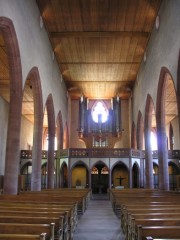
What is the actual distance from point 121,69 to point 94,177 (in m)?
10.6

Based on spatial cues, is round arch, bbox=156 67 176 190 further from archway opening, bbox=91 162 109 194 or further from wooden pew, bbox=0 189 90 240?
archway opening, bbox=91 162 109 194

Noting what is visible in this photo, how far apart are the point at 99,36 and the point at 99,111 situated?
13.1m

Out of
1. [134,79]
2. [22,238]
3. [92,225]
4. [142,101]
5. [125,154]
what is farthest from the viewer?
[134,79]

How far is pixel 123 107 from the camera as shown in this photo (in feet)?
95.6

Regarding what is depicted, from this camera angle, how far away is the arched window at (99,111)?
1114 inches

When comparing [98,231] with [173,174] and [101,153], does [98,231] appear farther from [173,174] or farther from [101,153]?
[173,174]

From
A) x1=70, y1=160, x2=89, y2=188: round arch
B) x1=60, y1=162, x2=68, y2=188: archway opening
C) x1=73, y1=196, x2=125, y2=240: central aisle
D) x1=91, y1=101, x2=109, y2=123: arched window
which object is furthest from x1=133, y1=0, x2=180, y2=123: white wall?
x1=60, y1=162, x2=68, y2=188: archway opening

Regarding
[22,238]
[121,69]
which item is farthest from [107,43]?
[22,238]

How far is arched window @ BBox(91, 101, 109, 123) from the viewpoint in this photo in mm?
28294

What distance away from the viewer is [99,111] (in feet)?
96.0

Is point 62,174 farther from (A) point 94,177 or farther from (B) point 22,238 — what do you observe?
(B) point 22,238

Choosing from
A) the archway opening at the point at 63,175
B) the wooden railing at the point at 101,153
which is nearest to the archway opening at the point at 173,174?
the wooden railing at the point at 101,153

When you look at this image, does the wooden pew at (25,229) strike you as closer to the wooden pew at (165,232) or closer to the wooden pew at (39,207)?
the wooden pew at (39,207)

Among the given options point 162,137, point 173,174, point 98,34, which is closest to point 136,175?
point 173,174
